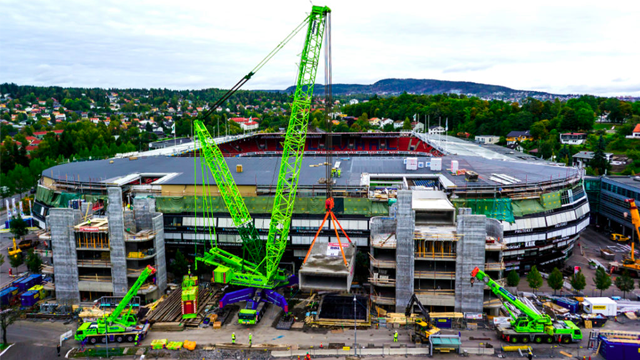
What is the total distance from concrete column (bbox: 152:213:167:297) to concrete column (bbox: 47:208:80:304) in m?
8.71

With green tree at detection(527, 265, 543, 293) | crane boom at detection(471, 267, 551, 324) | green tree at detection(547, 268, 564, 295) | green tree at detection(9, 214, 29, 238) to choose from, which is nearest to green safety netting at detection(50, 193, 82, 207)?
green tree at detection(9, 214, 29, 238)

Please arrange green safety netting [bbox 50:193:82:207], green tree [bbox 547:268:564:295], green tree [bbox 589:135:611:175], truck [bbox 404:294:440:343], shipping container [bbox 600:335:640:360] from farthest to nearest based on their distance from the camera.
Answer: green tree [bbox 589:135:611:175] → green safety netting [bbox 50:193:82:207] → green tree [bbox 547:268:564:295] → truck [bbox 404:294:440:343] → shipping container [bbox 600:335:640:360]

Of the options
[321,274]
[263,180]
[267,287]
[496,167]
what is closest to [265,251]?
[267,287]

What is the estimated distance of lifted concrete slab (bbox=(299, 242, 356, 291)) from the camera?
152 ft

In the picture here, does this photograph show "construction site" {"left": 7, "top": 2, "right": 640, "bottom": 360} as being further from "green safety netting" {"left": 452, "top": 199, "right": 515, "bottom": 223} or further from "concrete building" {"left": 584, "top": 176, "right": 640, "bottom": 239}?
"concrete building" {"left": 584, "top": 176, "right": 640, "bottom": 239}

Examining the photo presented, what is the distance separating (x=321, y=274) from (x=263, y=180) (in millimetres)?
22925

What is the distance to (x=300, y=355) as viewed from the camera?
129 feet

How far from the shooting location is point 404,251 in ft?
151

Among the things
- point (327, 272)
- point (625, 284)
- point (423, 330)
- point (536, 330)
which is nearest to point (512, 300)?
point (536, 330)

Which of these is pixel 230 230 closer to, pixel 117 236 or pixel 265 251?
pixel 265 251

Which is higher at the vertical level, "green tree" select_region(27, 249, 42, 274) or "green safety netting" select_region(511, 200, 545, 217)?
"green safety netting" select_region(511, 200, 545, 217)

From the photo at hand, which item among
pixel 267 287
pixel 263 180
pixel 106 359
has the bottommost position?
pixel 106 359

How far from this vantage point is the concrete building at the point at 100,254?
49.3m

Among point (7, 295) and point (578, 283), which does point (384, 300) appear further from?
point (7, 295)
